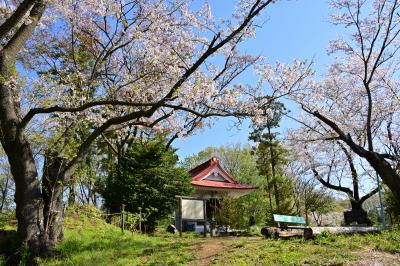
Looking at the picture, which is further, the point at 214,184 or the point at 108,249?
the point at 214,184

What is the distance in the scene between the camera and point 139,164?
17.8 metres

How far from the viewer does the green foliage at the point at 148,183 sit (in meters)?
16.8

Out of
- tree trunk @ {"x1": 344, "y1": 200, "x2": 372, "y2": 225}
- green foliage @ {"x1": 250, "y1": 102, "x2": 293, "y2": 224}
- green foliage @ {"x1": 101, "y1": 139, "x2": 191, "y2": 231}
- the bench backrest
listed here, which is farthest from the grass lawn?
green foliage @ {"x1": 250, "y1": 102, "x2": 293, "y2": 224}

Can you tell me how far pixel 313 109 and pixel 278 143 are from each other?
14881mm

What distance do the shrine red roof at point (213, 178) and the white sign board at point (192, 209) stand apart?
7.87 metres

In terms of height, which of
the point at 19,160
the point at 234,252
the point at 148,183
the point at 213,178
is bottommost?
the point at 234,252

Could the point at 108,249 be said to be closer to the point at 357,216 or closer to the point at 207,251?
the point at 207,251

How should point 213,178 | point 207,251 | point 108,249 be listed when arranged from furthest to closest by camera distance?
point 213,178 → point 108,249 → point 207,251

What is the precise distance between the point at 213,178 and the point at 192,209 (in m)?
9.93

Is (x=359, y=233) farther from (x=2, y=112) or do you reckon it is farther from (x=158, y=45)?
(x=2, y=112)

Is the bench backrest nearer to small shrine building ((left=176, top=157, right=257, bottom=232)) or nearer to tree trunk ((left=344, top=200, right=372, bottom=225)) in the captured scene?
tree trunk ((left=344, top=200, right=372, bottom=225))

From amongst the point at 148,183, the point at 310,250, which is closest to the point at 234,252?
the point at 310,250

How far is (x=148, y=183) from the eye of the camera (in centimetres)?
1736

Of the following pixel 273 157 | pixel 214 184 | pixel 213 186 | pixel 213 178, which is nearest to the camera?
pixel 213 186
